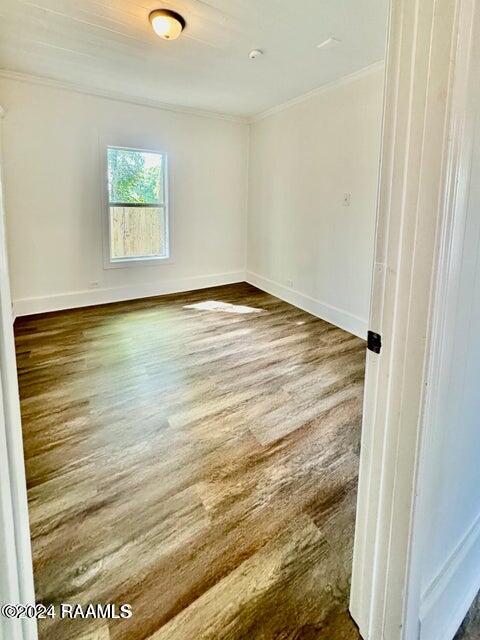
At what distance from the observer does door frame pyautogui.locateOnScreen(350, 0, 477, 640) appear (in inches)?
29.8

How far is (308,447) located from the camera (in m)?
2.04

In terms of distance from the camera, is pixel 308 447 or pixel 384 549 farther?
pixel 308 447

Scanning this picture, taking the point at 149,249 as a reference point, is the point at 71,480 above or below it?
below

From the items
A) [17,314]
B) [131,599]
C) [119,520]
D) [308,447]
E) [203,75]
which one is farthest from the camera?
[17,314]

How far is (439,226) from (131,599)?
1.50 m

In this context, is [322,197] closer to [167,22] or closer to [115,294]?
[167,22]

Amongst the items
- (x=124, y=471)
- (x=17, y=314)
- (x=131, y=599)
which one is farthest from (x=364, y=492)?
(x=17, y=314)

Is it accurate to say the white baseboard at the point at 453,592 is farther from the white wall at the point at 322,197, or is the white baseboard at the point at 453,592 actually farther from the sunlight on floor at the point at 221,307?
the sunlight on floor at the point at 221,307

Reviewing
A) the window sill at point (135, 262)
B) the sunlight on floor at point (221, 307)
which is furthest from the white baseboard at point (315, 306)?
the window sill at point (135, 262)

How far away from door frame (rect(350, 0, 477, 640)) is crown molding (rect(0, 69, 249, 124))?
4.30m

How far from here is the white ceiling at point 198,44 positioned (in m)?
2.40

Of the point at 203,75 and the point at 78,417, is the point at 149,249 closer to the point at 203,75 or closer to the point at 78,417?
the point at 203,75

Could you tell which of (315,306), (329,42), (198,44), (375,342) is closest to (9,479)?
(375,342)

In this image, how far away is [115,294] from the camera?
4.84 metres
